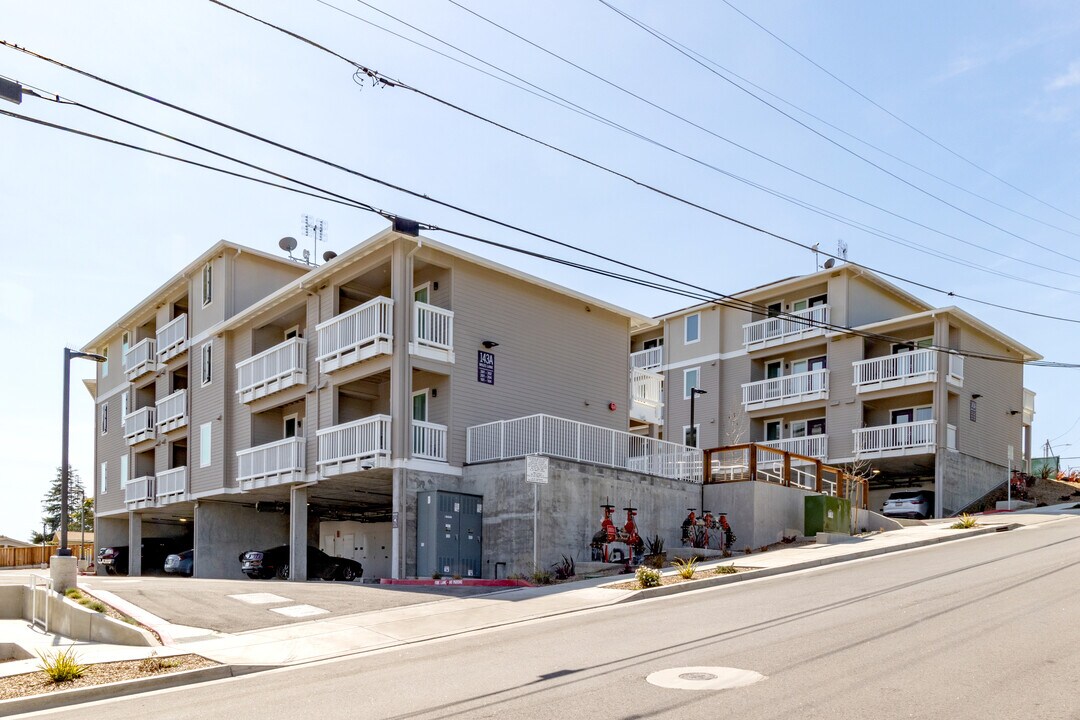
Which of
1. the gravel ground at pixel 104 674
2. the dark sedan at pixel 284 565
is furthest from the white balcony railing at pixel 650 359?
the gravel ground at pixel 104 674

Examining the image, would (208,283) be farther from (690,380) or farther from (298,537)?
(690,380)

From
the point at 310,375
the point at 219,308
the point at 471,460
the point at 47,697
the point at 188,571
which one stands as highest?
the point at 219,308

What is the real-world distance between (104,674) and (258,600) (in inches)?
240

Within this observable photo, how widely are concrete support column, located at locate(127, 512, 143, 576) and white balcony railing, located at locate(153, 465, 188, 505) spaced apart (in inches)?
134

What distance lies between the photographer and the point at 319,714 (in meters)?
8.90

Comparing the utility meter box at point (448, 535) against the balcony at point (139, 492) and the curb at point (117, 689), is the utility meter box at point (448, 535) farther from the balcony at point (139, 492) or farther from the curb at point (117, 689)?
the balcony at point (139, 492)

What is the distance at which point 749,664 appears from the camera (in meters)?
9.87

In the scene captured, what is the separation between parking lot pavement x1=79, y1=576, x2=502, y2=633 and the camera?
50.6 feet

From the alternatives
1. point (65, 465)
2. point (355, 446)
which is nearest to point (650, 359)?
point (355, 446)

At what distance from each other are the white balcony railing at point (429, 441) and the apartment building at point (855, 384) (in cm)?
1057

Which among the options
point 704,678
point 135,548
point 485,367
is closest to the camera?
point 704,678

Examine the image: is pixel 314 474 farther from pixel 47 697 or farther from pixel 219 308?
pixel 47 697

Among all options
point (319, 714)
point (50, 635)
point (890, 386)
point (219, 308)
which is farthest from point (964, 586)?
→ point (219, 308)

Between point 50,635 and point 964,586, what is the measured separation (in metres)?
15.7
